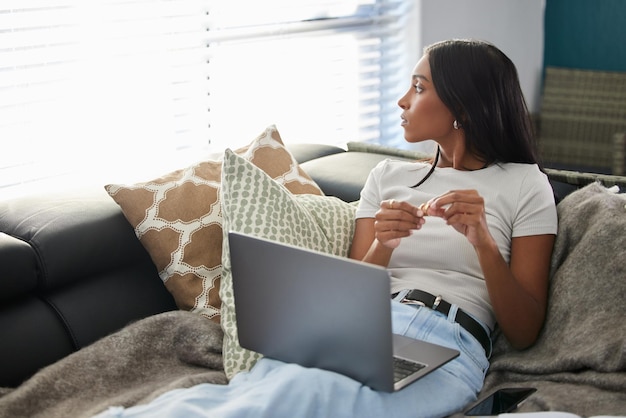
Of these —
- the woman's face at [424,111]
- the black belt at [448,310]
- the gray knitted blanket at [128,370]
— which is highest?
the woman's face at [424,111]

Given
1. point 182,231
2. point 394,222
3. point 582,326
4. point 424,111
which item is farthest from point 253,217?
point 582,326

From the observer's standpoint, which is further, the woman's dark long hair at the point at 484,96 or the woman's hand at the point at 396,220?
the woman's dark long hair at the point at 484,96

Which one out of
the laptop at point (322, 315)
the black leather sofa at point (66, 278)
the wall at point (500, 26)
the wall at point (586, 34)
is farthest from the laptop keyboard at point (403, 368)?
the wall at point (586, 34)

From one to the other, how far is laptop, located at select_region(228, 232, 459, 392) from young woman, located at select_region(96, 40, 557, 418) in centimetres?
3

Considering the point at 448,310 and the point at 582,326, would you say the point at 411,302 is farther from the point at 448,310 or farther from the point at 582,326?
the point at 582,326

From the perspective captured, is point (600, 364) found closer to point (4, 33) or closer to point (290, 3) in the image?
point (4, 33)

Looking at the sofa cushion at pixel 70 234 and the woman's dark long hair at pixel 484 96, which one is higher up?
the woman's dark long hair at pixel 484 96

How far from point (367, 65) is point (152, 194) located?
1.84m

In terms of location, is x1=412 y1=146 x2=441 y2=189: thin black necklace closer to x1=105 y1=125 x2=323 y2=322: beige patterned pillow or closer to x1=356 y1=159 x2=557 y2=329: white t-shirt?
x1=356 y1=159 x2=557 y2=329: white t-shirt

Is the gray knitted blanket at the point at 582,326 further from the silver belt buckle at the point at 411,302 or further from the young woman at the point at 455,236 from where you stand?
the silver belt buckle at the point at 411,302

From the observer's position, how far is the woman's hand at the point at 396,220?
5.24ft

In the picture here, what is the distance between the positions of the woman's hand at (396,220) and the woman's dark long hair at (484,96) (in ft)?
1.05

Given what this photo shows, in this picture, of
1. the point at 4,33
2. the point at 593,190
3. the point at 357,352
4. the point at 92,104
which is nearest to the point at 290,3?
the point at 92,104

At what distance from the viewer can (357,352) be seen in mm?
1346
